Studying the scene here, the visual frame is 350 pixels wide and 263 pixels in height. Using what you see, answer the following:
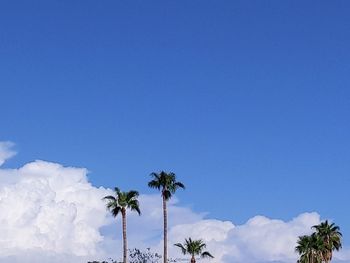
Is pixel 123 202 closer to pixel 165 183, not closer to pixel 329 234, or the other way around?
pixel 165 183

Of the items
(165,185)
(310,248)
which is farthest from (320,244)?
(165,185)

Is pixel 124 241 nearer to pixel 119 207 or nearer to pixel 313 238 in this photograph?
pixel 119 207

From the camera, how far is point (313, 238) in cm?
11131

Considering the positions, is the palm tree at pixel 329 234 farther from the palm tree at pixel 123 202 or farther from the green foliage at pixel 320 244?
the palm tree at pixel 123 202

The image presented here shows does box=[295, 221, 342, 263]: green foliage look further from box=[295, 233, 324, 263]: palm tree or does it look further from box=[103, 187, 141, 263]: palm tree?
box=[103, 187, 141, 263]: palm tree

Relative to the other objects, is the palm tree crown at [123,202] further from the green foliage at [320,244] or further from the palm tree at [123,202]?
the green foliage at [320,244]

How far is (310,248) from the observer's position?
360 feet

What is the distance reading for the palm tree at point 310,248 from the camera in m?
110

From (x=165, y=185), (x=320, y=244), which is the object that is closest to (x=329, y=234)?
(x=320, y=244)

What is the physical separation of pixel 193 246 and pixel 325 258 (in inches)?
1033

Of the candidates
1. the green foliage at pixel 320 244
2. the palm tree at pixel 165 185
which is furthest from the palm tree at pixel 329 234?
the palm tree at pixel 165 185

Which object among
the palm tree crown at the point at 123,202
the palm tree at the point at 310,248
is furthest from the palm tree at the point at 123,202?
the palm tree at the point at 310,248

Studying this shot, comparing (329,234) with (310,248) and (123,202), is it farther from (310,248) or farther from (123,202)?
(123,202)

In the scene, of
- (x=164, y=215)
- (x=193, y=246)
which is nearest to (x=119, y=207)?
(x=164, y=215)
